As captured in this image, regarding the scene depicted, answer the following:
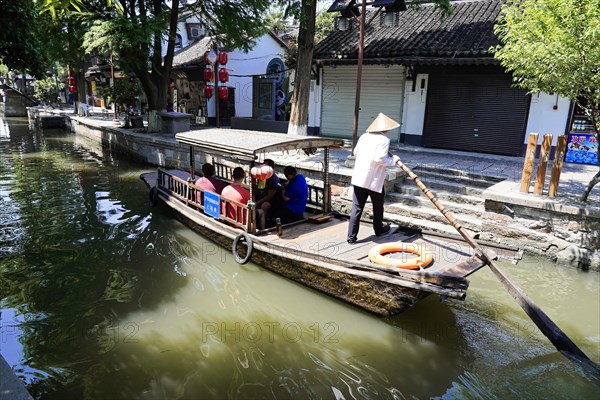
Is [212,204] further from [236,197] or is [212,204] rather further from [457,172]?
[457,172]

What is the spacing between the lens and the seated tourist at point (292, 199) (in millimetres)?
6613

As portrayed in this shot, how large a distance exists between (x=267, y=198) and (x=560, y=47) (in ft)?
15.8

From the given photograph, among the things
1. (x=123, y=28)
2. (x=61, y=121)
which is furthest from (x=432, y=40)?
(x=61, y=121)

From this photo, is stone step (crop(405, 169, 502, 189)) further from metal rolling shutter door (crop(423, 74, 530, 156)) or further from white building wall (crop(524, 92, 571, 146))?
white building wall (crop(524, 92, 571, 146))

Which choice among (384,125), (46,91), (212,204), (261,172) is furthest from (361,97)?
(46,91)

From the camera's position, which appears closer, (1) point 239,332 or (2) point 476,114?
(1) point 239,332

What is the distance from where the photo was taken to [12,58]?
767 cm

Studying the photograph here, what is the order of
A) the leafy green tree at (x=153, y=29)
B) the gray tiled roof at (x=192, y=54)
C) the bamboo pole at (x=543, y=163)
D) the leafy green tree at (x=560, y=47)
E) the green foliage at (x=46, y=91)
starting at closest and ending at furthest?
the leafy green tree at (x=560, y=47), the bamboo pole at (x=543, y=163), the leafy green tree at (x=153, y=29), the gray tiled roof at (x=192, y=54), the green foliage at (x=46, y=91)

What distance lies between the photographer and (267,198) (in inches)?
260

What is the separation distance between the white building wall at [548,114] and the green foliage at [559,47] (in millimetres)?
4919

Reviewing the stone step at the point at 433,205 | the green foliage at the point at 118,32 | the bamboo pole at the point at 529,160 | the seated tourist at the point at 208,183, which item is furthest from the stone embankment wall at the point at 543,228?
the green foliage at the point at 118,32

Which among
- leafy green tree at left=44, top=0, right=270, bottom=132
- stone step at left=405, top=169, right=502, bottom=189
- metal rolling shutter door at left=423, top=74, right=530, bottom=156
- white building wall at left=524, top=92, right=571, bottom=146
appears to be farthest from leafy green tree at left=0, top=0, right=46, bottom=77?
white building wall at left=524, top=92, right=571, bottom=146

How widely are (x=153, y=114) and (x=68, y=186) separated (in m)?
6.01

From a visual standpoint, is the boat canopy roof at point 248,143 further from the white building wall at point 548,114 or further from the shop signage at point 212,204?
the white building wall at point 548,114
